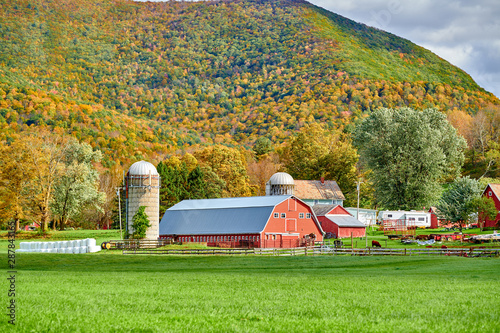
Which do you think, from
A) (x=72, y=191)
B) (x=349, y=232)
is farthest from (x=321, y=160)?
(x=72, y=191)

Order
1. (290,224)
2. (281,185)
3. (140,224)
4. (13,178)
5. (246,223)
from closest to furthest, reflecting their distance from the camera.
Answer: (140,224) → (246,223) → (290,224) → (13,178) → (281,185)

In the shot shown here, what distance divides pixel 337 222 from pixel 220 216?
713 inches

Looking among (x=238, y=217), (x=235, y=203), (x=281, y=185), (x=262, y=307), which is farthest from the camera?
(x=281, y=185)

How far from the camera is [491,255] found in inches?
1906

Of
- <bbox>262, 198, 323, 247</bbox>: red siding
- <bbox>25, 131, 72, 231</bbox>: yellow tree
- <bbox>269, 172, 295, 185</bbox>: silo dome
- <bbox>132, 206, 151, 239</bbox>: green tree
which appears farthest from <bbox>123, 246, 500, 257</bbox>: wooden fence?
<bbox>269, 172, 295, 185</bbox>: silo dome

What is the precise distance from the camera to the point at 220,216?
78.8 metres

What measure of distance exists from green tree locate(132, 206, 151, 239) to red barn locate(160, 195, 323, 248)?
8.24 meters

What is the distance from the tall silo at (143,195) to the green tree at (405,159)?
35.2 m

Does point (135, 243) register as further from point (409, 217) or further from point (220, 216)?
point (409, 217)

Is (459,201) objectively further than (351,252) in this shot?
Yes

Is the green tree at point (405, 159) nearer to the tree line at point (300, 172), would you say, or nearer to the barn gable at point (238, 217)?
the tree line at point (300, 172)

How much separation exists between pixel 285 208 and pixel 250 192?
4087 centimetres

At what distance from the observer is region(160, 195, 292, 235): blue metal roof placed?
75.6 m

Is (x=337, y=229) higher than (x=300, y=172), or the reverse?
(x=300, y=172)
